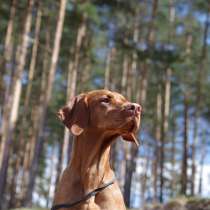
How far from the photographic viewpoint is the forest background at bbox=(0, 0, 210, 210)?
18422mm

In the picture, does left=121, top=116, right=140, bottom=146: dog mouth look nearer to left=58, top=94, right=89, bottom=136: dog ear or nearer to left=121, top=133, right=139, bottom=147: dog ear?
left=121, top=133, right=139, bottom=147: dog ear

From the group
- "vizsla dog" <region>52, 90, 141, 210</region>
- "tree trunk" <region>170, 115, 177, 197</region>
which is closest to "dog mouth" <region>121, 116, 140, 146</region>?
"vizsla dog" <region>52, 90, 141, 210</region>

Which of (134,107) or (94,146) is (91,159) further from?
(134,107)

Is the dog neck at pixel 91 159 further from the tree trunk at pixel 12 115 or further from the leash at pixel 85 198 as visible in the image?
the tree trunk at pixel 12 115

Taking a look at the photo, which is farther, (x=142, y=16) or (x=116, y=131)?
(x=142, y=16)

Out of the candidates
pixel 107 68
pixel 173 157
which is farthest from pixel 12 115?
pixel 173 157

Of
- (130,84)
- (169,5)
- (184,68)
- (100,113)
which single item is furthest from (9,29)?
(100,113)

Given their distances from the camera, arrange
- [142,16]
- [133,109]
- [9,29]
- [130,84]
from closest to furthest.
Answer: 1. [133,109]
2. [9,29]
3. [130,84]
4. [142,16]

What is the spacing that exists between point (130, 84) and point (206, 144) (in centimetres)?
1246

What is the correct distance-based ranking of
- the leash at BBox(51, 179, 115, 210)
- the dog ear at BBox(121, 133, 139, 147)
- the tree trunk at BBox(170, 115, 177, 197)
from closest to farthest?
the leash at BBox(51, 179, 115, 210), the dog ear at BBox(121, 133, 139, 147), the tree trunk at BBox(170, 115, 177, 197)

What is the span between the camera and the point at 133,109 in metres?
2.74

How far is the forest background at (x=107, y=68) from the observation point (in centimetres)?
1842

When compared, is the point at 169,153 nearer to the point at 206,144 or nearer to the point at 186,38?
the point at 206,144

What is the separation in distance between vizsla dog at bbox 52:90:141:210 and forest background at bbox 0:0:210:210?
42.5ft
